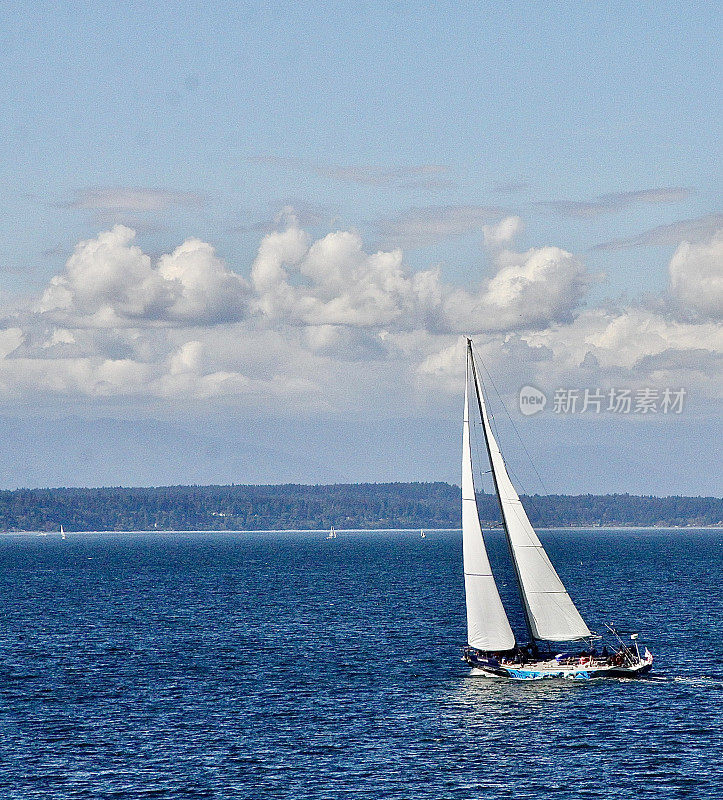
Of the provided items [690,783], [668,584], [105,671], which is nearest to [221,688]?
[105,671]

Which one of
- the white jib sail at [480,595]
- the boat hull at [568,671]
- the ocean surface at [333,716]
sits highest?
the white jib sail at [480,595]

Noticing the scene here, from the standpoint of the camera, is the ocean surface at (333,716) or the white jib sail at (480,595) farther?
the white jib sail at (480,595)

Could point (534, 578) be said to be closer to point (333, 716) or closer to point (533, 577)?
point (533, 577)

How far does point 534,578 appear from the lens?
7706cm

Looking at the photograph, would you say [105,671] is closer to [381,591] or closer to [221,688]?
[221,688]

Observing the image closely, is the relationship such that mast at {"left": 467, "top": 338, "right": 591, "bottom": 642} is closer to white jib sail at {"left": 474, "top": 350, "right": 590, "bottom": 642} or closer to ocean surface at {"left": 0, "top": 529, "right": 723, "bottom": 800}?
white jib sail at {"left": 474, "top": 350, "right": 590, "bottom": 642}

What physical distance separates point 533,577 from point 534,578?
0.09 meters

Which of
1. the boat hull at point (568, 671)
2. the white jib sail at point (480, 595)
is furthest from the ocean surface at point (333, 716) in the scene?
the white jib sail at point (480, 595)

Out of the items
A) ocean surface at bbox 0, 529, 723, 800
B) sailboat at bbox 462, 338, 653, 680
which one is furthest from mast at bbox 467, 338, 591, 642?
ocean surface at bbox 0, 529, 723, 800

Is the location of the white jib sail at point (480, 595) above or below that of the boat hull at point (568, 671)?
above

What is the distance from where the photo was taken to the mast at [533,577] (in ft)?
253

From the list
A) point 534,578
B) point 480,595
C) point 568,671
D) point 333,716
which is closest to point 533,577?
point 534,578

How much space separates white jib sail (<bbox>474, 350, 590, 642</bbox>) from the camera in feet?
253

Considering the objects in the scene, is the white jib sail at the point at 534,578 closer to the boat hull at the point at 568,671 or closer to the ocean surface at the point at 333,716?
the boat hull at the point at 568,671
